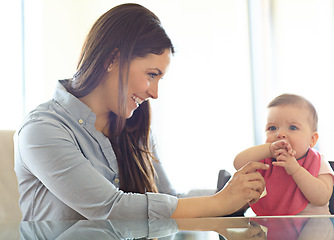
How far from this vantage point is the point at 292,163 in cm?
139

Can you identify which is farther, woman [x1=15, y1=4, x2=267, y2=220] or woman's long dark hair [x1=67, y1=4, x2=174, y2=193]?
woman's long dark hair [x1=67, y1=4, x2=174, y2=193]

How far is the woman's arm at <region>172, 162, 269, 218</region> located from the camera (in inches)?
41.8

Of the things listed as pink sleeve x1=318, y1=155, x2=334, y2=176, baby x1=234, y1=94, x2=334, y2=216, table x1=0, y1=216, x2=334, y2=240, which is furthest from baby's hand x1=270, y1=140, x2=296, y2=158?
table x1=0, y1=216, x2=334, y2=240

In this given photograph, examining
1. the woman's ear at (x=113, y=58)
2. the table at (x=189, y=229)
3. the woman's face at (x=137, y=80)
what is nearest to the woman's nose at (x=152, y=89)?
the woman's face at (x=137, y=80)

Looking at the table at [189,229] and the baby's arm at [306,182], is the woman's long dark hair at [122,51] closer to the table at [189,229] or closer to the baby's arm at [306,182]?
the baby's arm at [306,182]

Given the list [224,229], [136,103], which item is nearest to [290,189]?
[136,103]

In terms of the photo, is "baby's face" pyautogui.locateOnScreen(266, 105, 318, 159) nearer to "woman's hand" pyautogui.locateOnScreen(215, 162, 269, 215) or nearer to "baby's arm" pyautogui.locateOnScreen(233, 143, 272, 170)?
"baby's arm" pyautogui.locateOnScreen(233, 143, 272, 170)

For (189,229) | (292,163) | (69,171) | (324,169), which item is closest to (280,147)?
(292,163)

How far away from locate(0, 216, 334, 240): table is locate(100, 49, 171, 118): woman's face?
77 cm

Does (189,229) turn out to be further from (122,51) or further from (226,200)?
(122,51)

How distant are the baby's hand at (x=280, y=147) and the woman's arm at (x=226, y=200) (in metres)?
0.28

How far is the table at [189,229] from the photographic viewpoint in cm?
54

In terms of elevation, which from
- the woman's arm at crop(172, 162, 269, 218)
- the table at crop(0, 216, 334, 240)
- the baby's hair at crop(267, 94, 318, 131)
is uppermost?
the baby's hair at crop(267, 94, 318, 131)

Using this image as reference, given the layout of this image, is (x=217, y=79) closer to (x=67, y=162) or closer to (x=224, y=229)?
(x=67, y=162)
